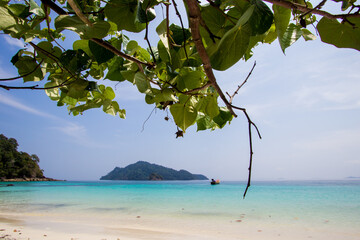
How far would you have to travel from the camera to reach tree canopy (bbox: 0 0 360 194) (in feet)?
0.94

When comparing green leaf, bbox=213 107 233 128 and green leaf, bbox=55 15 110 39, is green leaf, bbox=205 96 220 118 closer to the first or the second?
green leaf, bbox=213 107 233 128

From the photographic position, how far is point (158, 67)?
0.55m

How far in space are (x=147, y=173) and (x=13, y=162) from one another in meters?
40.8

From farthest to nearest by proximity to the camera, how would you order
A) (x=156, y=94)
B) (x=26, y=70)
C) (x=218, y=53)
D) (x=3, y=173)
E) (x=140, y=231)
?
(x=3, y=173)
(x=140, y=231)
(x=26, y=70)
(x=156, y=94)
(x=218, y=53)

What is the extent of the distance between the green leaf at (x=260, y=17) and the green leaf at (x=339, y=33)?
10 cm

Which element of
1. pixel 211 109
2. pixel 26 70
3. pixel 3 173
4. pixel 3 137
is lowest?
pixel 3 173

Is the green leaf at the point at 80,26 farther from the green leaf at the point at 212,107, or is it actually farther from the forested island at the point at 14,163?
the forested island at the point at 14,163

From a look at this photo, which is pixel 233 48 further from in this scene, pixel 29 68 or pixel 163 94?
pixel 29 68

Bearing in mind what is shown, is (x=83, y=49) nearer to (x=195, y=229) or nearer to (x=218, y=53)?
(x=218, y=53)

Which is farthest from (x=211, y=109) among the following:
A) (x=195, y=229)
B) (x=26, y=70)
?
(x=195, y=229)

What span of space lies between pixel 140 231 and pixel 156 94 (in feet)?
23.8

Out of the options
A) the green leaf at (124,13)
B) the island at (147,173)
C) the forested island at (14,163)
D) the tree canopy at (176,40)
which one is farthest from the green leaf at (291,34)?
the island at (147,173)

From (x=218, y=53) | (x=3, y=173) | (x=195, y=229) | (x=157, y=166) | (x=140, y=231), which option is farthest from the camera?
(x=157, y=166)

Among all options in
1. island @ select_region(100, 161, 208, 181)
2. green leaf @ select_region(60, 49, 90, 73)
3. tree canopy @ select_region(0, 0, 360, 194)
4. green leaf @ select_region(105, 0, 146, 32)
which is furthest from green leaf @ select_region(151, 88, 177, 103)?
island @ select_region(100, 161, 208, 181)
